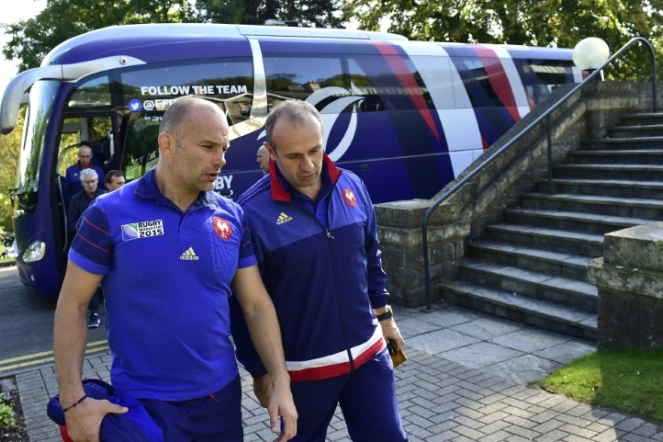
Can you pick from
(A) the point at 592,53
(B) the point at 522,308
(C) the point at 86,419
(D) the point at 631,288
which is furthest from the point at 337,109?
(C) the point at 86,419

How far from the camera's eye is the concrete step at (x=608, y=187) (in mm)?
7184

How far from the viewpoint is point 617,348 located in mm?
5051

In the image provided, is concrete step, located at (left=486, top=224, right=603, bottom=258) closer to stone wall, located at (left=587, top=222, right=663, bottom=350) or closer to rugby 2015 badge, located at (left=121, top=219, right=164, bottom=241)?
stone wall, located at (left=587, top=222, right=663, bottom=350)

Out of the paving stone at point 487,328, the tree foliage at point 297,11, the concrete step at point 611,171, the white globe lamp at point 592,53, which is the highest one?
the tree foliage at point 297,11

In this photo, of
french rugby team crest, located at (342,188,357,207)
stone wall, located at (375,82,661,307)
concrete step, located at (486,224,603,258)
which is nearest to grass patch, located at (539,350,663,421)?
concrete step, located at (486,224,603,258)

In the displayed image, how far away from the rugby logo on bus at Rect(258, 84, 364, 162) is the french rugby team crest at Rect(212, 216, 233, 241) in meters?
8.05

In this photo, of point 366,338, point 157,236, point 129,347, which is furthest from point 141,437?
point 366,338

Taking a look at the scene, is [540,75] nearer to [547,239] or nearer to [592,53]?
[592,53]

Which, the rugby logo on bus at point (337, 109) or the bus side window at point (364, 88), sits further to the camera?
the bus side window at point (364, 88)

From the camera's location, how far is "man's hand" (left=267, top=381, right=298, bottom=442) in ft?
7.57

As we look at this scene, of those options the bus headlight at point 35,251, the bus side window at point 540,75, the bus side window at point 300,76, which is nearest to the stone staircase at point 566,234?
the bus side window at point 300,76

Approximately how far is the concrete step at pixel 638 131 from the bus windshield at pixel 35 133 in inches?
303

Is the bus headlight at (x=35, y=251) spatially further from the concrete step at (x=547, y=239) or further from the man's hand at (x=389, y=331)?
the man's hand at (x=389, y=331)

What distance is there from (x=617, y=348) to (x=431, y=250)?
255cm
